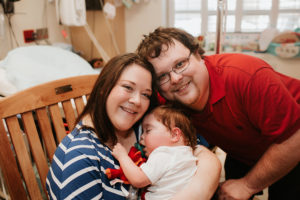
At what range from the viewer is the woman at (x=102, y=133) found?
92 centimetres

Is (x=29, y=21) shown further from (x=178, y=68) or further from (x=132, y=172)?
(x=132, y=172)

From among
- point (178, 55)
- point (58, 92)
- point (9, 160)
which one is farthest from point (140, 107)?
point (9, 160)

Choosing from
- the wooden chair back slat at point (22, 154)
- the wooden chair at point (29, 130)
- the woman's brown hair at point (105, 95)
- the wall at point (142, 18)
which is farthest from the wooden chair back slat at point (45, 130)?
the wall at point (142, 18)

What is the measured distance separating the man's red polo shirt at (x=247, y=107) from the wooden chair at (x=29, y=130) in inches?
29.0

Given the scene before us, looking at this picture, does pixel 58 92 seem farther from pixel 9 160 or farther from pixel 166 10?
pixel 166 10

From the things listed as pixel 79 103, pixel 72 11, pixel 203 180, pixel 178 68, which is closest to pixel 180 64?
pixel 178 68

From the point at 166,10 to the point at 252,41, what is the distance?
4.22 ft

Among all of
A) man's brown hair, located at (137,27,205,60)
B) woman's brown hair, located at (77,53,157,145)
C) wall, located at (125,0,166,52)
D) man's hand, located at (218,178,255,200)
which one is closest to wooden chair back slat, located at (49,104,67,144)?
woman's brown hair, located at (77,53,157,145)

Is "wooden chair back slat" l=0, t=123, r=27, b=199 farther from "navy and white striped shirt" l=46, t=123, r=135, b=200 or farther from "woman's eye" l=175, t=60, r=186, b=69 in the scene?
"woman's eye" l=175, t=60, r=186, b=69

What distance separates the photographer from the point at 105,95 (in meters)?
1.09

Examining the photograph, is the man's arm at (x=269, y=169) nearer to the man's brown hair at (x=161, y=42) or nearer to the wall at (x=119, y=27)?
the man's brown hair at (x=161, y=42)

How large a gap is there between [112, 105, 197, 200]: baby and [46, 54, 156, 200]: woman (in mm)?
82

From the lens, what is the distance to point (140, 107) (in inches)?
44.3

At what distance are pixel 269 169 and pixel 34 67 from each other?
180 cm
